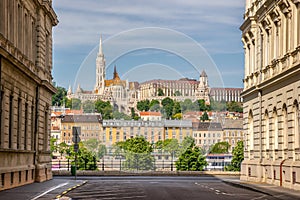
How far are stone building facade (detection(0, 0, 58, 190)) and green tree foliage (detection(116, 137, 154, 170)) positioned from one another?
110 ft

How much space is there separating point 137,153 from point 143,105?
37295 millimetres

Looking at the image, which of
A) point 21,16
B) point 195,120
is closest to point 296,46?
point 21,16

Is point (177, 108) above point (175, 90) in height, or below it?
below

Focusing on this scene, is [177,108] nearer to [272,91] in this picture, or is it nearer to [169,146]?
[169,146]

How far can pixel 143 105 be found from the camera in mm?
86500

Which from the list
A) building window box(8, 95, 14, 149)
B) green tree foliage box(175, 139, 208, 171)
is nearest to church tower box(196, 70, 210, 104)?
building window box(8, 95, 14, 149)

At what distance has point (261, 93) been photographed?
4941 centimetres

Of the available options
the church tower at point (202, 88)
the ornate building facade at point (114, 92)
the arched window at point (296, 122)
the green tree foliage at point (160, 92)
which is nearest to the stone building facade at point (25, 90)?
the ornate building facade at point (114, 92)

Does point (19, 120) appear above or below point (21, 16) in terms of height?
below

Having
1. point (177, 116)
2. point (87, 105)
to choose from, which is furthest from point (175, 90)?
point (87, 105)

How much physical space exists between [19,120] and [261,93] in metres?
14.9

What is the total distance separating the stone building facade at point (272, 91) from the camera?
40.4 m

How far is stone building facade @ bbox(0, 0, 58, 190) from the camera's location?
37594 millimetres

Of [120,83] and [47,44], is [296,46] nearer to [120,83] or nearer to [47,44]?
[47,44]
